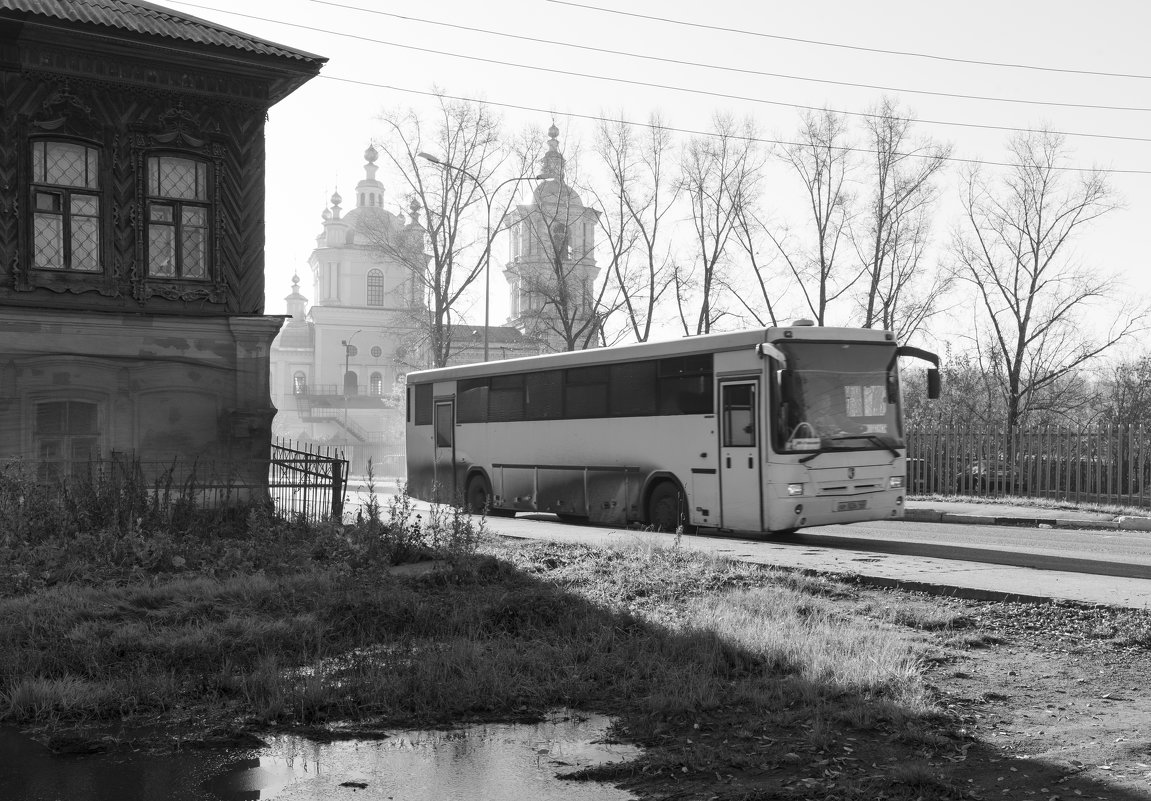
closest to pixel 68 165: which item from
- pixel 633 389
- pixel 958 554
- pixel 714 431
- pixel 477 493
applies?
pixel 477 493

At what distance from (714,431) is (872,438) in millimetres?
2203

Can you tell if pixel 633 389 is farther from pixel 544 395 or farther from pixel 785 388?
pixel 785 388

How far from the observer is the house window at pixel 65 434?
58.6 feet

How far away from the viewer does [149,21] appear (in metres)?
18.5

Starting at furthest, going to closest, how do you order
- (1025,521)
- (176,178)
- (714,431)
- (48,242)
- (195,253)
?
(1025,521), (195,253), (176,178), (48,242), (714,431)

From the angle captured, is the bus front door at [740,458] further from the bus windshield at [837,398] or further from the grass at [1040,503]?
the grass at [1040,503]

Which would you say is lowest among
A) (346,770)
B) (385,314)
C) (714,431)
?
(346,770)

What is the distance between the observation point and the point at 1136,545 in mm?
16016

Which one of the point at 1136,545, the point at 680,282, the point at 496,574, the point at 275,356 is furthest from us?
the point at 275,356

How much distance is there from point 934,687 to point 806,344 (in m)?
9.39

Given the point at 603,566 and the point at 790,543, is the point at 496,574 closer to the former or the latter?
the point at 603,566

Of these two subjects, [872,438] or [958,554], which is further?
[872,438]

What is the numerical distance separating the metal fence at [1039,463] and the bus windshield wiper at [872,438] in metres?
9.51

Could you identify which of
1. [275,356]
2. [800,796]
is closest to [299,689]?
[800,796]
